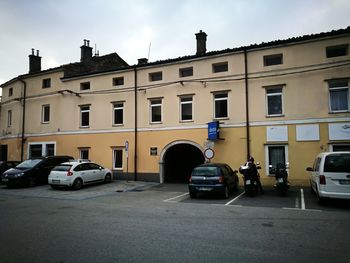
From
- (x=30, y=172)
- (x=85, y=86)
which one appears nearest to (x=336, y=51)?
(x=85, y=86)

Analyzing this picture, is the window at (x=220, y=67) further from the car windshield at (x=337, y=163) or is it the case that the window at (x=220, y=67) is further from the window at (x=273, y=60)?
the car windshield at (x=337, y=163)

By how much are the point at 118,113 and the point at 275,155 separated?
458 inches

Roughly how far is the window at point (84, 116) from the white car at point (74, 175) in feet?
18.8

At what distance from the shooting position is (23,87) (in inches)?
1048

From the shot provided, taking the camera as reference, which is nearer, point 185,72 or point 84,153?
point 185,72

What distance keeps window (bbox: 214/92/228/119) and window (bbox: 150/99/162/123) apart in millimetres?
4048

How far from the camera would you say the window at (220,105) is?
18547mm

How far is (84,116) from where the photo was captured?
76.3 feet

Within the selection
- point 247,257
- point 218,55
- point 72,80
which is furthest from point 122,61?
point 247,257

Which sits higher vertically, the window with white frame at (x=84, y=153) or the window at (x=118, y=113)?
the window at (x=118, y=113)

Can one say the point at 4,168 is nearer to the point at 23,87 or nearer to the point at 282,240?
the point at 23,87

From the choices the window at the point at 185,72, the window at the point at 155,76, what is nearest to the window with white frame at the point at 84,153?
the window at the point at 155,76

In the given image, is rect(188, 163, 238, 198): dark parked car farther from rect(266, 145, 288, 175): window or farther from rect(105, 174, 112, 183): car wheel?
rect(105, 174, 112, 183): car wheel

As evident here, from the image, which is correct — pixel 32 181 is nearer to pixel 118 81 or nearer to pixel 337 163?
pixel 118 81
